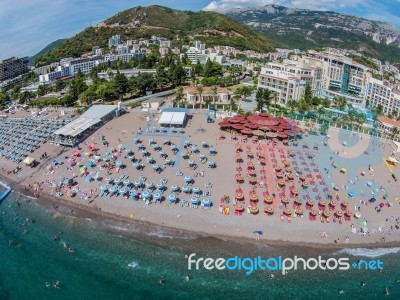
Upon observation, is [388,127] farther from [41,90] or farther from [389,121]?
[41,90]

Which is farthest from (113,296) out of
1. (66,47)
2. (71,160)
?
(66,47)

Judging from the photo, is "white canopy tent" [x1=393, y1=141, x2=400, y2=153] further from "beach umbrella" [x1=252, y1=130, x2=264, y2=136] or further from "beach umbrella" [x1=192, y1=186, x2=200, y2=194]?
"beach umbrella" [x1=192, y1=186, x2=200, y2=194]

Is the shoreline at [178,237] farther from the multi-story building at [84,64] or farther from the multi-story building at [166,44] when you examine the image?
the multi-story building at [166,44]

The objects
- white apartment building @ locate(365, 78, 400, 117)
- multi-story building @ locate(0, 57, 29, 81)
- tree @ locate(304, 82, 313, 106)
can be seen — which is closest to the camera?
tree @ locate(304, 82, 313, 106)

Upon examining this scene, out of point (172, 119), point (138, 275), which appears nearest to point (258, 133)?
point (172, 119)

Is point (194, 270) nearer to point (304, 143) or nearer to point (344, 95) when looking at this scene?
point (304, 143)

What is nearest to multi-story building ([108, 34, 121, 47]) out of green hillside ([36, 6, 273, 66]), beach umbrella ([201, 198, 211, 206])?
green hillside ([36, 6, 273, 66])
